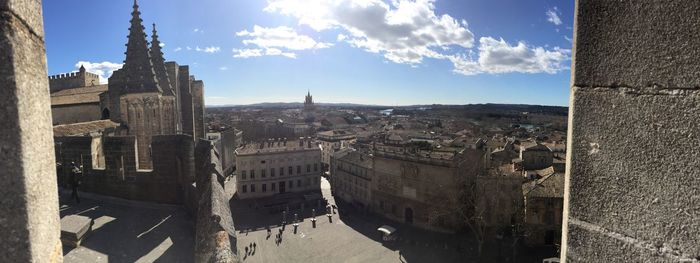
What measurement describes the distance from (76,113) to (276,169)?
74.9ft

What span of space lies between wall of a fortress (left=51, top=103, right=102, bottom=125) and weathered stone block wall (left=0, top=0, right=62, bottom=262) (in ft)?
85.3

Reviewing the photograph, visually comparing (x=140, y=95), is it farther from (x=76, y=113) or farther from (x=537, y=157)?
(x=537, y=157)

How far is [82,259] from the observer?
7.29 metres

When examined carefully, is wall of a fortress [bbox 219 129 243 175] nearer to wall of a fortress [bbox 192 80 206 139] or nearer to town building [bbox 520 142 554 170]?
wall of a fortress [bbox 192 80 206 139]

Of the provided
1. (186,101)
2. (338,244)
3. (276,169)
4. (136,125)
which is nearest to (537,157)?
(338,244)

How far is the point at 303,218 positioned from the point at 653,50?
3610cm

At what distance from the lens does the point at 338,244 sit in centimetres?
2933

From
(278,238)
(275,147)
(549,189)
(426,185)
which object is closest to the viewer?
(549,189)

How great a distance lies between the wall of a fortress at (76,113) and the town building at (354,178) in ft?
80.0

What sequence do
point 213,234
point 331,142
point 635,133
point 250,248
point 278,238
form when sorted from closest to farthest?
point 635,133, point 213,234, point 250,248, point 278,238, point 331,142

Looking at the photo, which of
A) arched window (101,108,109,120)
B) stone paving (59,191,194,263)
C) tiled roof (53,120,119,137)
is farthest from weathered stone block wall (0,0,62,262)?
arched window (101,108,109,120)

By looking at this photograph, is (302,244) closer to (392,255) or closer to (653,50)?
(392,255)

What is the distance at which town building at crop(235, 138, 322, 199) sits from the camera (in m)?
43.0

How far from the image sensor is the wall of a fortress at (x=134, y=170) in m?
10.8
